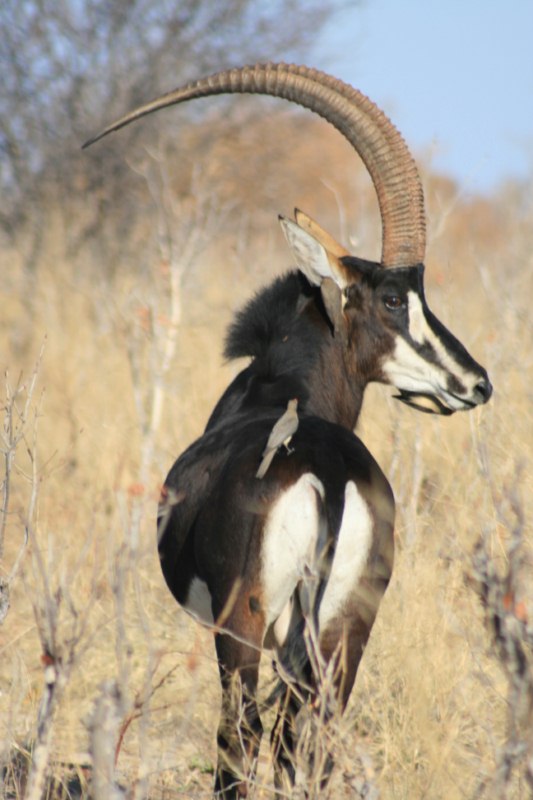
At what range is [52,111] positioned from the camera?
34.2 feet

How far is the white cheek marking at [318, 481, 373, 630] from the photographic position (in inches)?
122

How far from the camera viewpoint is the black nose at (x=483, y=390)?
3.88m

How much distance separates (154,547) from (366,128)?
1.92 metres

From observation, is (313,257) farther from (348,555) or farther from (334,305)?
(348,555)

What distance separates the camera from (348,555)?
10.2 ft

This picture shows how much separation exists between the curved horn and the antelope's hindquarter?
990 millimetres

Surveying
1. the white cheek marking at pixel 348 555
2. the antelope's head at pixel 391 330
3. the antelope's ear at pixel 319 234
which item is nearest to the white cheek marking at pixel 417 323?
the antelope's head at pixel 391 330

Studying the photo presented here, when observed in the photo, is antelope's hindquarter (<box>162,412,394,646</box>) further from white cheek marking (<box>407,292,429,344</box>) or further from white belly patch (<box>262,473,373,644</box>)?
white cheek marking (<box>407,292,429,344</box>)

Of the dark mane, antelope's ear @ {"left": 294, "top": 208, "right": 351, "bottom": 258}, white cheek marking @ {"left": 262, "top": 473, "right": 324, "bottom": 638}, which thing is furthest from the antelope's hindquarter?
antelope's ear @ {"left": 294, "top": 208, "right": 351, "bottom": 258}

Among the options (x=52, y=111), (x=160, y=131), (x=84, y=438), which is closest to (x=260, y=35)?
(x=160, y=131)

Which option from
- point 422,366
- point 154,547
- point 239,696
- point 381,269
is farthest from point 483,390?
point 154,547

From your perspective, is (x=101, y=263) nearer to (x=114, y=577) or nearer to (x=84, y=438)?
(x=84, y=438)

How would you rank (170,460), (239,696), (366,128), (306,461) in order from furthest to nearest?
(170,460) < (366,128) < (306,461) < (239,696)

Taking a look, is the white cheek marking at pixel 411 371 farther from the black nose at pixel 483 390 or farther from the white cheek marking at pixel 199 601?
the white cheek marking at pixel 199 601
